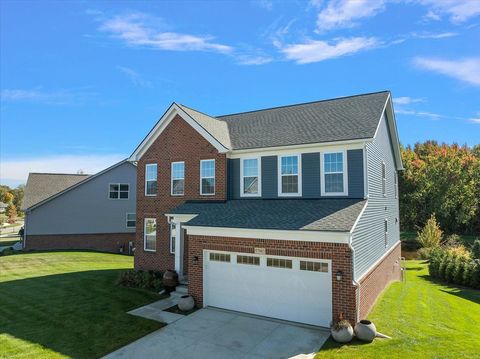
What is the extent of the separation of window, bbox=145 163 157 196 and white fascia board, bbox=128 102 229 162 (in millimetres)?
998

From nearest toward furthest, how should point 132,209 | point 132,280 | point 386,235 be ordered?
point 132,280
point 386,235
point 132,209

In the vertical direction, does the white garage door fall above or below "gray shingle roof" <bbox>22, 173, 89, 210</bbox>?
below

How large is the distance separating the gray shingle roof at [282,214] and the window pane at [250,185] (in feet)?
1.62

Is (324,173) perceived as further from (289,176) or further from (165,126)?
(165,126)

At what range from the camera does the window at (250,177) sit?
1576 cm

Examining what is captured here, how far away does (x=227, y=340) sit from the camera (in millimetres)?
10188

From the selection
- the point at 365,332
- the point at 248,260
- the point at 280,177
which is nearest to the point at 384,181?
the point at 280,177

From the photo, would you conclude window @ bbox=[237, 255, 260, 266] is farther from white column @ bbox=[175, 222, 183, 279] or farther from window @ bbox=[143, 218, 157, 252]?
window @ bbox=[143, 218, 157, 252]

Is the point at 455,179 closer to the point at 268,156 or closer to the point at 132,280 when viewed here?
the point at 268,156

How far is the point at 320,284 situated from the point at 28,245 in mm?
29507

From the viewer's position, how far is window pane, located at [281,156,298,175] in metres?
14.8

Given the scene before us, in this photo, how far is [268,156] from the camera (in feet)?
50.8

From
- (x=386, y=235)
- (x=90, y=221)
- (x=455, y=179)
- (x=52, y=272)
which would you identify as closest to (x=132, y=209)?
(x=90, y=221)

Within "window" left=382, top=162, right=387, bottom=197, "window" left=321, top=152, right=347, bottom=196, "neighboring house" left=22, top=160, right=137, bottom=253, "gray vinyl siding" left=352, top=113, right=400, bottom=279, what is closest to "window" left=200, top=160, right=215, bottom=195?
"window" left=321, top=152, right=347, bottom=196
